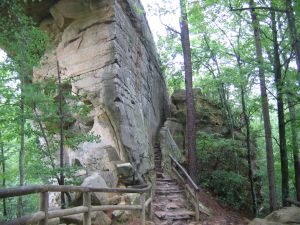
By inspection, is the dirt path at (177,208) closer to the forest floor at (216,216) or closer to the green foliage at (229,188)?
the forest floor at (216,216)

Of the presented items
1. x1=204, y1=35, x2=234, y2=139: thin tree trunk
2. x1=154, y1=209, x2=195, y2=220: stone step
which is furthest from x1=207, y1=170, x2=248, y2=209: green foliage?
x1=154, y1=209, x2=195, y2=220: stone step

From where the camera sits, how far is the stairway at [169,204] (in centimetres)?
910

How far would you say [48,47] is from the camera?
7.52 m

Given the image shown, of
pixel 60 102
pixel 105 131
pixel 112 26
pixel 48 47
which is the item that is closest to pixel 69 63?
pixel 112 26

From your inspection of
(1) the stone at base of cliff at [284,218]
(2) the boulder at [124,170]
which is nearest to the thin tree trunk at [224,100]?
(2) the boulder at [124,170]

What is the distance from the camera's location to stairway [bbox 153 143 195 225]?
29.9 ft

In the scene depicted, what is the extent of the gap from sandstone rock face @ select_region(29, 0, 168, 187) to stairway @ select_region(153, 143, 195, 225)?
39.7 inches

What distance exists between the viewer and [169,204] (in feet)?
33.6

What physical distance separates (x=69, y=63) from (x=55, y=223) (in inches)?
316

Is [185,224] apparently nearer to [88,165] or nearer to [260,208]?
[88,165]

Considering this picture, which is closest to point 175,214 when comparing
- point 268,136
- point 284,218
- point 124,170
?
point 124,170

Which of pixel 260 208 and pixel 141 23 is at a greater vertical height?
pixel 141 23

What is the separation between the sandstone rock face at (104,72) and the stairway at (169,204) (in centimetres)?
101

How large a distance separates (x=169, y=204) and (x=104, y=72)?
5145 mm
